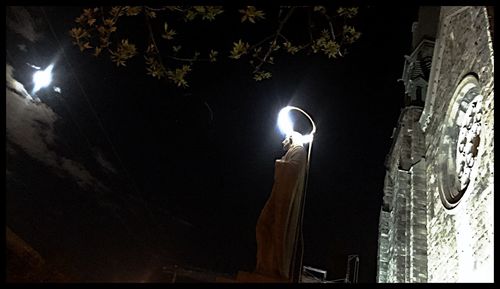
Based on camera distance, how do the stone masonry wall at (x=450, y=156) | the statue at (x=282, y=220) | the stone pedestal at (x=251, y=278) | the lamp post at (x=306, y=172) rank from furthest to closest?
the stone masonry wall at (x=450, y=156) < the lamp post at (x=306, y=172) < the statue at (x=282, y=220) < the stone pedestal at (x=251, y=278)

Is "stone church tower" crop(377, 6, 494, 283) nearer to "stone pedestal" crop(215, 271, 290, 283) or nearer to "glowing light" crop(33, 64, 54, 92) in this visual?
"stone pedestal" crop(215, 271, 290, 283)

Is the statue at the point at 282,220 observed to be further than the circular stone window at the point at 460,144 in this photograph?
No

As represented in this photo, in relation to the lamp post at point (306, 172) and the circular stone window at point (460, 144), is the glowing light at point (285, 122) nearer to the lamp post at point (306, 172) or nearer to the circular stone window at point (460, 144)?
the lamp post at point (306, 172)

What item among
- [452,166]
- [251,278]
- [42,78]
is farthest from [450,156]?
[42,78]

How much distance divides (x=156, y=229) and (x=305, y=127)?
15980 mm

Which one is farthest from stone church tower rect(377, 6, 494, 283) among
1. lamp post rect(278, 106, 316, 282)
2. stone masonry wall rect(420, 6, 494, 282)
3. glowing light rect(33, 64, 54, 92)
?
glowing light rect(33, 64, 54, 92)

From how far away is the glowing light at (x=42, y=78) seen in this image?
15.0 metres

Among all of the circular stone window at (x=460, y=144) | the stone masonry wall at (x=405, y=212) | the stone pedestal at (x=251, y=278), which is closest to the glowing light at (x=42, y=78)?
the stone pedestal at (x=251, y=278)

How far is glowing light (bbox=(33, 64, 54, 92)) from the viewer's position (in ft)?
49.2

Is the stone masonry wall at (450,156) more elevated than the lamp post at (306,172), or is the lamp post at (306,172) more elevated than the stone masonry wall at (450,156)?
the stone masonry wall at (450,156)

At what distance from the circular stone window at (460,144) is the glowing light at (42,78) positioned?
499 inches

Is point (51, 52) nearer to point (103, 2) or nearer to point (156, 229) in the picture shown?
point (103, 2)

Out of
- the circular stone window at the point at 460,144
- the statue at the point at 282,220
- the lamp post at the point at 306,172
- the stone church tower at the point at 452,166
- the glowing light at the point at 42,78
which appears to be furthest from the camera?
the glowing light at the point at 42,78

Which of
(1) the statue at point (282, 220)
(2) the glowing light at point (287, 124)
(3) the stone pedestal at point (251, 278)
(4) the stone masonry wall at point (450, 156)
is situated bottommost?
(3) the stone pedestal at point (251, 278)
